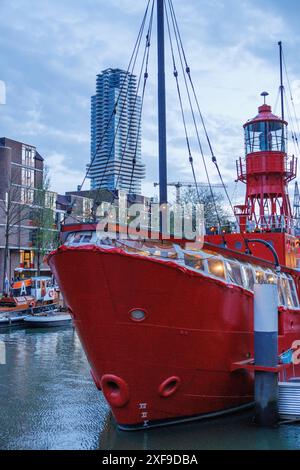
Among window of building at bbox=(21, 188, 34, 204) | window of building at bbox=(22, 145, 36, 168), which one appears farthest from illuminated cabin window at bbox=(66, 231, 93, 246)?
window of building at bbox=(22, 145, 36, 168)

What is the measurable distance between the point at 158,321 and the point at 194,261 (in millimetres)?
1689

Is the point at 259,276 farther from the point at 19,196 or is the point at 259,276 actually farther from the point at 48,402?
the point at 19,196

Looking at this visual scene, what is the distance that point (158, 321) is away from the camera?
1152 cm

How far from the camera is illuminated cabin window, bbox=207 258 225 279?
12664 millimetres

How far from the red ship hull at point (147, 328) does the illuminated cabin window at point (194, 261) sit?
1.41 feet

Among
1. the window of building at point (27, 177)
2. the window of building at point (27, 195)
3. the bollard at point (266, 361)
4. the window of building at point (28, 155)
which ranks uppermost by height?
the window of building at point (28, 155)

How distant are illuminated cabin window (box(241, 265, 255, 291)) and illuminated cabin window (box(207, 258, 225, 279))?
1200mm

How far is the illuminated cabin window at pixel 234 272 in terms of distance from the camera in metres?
13.2

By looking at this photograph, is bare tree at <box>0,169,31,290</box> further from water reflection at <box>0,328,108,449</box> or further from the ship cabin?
the ship cabin

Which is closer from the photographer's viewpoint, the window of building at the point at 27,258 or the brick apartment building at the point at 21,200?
the brick apartment building at the point at 21,200

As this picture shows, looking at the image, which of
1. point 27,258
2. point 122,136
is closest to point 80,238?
point 122,136

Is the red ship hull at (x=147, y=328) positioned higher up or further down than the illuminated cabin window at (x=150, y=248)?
further down

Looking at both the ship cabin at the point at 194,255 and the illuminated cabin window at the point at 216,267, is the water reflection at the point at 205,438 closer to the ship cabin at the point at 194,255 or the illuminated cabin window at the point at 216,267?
the ship cabin at the point at 194,255

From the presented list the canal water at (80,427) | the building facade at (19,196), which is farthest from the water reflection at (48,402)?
the building facade at (19,196)
